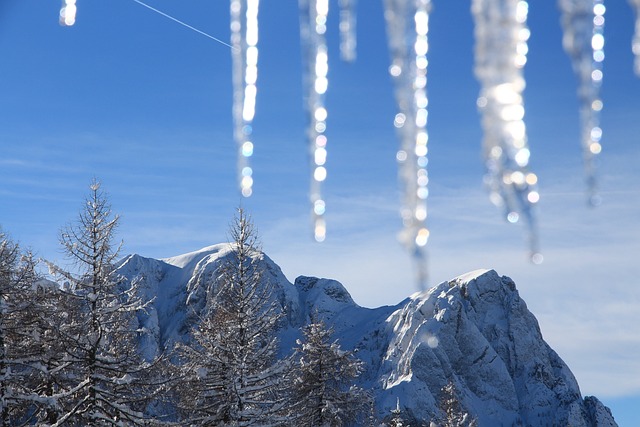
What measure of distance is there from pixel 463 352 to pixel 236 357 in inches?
5342

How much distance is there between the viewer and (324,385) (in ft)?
69.9

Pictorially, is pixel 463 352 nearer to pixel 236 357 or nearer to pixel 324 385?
pixel 324 385

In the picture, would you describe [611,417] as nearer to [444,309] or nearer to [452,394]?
[444,309]

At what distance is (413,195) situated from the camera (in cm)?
124

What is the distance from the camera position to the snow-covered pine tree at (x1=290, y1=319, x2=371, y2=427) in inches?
816

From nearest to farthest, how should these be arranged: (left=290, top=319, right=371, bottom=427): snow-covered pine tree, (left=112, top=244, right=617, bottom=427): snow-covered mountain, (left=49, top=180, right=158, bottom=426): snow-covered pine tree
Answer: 1. (left=49, top=180, right=158, bottom=426): snow-covered pine tree
2. (left=290, top=319, right=371, bottom=427): snow-covered pine tree
3. (left=112, top=244, right=617, bottom=427): snow-covered mountain

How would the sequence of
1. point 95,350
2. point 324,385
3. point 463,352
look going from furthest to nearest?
point 463,352, point 324,385, point 95,350

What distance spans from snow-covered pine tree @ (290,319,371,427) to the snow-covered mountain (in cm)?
9924

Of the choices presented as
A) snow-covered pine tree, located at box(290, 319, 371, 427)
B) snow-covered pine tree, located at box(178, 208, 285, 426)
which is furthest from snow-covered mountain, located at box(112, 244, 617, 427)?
snow-covered pine tree, located at box(178, 208, 285, 426)

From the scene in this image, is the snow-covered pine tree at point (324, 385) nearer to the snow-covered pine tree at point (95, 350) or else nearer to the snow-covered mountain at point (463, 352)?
the snow-covered pine tree at point (95, 350)

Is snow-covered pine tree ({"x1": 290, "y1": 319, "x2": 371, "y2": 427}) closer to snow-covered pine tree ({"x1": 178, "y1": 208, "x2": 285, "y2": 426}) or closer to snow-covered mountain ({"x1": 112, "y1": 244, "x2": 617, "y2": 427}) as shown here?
snow-covered pine tree ({"x1": 178, "y1": 208, "x2": 285, "y2": 426})

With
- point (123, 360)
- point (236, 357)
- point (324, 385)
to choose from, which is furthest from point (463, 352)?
point (123, 360)

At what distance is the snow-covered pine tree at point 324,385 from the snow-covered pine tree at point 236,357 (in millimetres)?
2332

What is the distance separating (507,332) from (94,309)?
14814 centimetres
